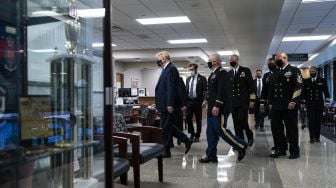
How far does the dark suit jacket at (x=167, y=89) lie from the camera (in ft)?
16.3

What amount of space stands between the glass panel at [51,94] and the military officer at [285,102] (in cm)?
362

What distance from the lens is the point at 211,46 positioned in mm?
15125

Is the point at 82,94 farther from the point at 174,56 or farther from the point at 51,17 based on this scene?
the point at 174,56

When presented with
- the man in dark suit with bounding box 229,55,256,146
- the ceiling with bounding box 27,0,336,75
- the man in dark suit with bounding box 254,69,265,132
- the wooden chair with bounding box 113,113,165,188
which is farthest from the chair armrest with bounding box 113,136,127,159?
the man in dark suit with bounding box 254,69,265,132

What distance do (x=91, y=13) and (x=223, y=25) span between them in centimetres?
893

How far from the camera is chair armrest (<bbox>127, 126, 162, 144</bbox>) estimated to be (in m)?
4.03

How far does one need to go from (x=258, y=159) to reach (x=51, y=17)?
384cm

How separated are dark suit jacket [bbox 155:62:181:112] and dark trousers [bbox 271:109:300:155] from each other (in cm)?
147

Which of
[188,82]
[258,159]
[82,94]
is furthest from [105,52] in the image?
[188,82]

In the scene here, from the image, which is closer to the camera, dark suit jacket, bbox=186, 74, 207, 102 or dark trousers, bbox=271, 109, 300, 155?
dark trousers, bbox=271, 109, 300, 155

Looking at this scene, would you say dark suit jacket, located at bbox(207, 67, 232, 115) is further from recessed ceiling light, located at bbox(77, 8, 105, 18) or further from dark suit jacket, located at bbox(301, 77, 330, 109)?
dark suit jacket, located at bbox(301, 77, 330, 109)

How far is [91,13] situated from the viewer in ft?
6.70

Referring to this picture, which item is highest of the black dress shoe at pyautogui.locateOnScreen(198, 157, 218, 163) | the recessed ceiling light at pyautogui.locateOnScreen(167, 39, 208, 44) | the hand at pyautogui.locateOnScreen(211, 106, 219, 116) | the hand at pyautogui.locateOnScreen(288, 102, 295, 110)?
the recessed ceiling light at pyautogui.locateOnScreen(167, 39, 208, 44)

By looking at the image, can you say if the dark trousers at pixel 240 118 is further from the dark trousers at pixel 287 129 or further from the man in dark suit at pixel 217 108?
the man in dark suit at pixel 217 108
